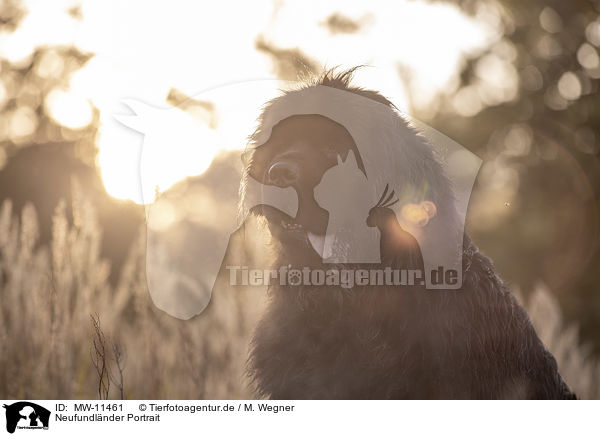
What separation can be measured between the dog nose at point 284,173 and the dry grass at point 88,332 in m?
1.14

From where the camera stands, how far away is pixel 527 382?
2.38 metres

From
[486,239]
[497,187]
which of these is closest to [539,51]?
[497,187]

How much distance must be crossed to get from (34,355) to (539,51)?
7394 mm

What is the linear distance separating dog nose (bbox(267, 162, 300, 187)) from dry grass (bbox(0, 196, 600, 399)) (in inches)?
44.8

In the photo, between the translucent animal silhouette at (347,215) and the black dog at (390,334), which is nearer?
the black dog at (390,334)

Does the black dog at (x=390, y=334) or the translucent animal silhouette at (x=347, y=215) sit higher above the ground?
the translucent animal silhouette at (x=347, y=215)

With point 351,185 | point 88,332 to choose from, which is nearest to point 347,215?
point 351,185
